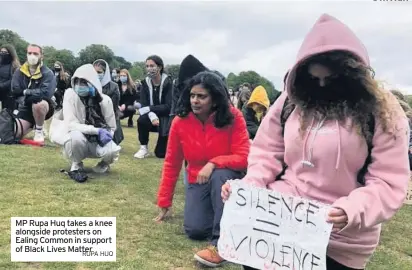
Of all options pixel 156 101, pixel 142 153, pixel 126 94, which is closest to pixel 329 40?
pixel 156 101

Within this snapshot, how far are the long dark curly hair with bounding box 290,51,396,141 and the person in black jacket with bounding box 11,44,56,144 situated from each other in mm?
6792

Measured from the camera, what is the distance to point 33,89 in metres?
8.41

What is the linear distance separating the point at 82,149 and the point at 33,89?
295 centimetres

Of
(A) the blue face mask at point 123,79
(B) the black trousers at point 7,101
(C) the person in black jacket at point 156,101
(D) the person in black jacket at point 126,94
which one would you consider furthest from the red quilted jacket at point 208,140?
(A) the blue face mask at point 123,79

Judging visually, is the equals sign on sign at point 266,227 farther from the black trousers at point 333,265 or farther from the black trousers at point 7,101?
the black trousers at point 7,101

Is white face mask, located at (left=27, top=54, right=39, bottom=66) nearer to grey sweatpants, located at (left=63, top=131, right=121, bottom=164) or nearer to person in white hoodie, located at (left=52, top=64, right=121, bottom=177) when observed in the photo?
person in white hoodie, located at (left=52, top=64, right=121, bottom=177)

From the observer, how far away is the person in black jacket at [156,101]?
7844 millimetres

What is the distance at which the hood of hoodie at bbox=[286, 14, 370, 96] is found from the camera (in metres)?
2.23

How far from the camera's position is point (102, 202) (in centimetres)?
504

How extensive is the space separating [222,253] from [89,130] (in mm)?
3719

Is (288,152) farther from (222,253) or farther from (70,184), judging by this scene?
(70,184)

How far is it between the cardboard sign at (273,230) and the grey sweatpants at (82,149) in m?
3.76

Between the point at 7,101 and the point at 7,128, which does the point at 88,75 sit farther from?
the point at 7,101

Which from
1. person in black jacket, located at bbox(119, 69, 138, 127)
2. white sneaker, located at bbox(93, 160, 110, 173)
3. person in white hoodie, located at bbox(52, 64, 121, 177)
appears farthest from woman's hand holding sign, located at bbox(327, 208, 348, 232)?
person in black jacket, located at bbox(119, 69, 138, 127)
